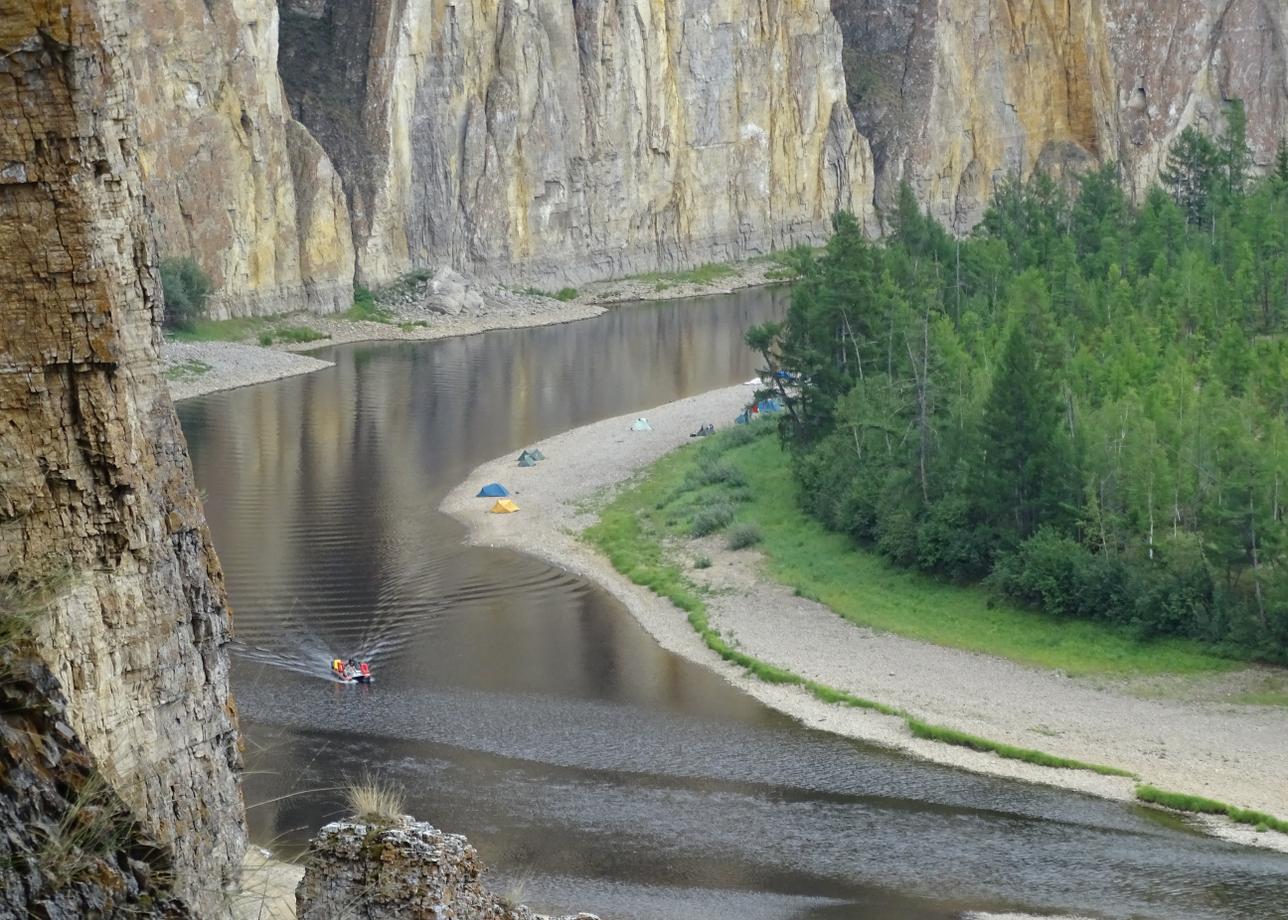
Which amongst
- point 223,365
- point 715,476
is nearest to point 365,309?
point 223,365

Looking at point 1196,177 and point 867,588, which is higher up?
point 1196,177

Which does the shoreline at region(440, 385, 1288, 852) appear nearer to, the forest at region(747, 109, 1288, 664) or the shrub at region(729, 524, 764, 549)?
the shrub at region(729, 524, 764, 549)

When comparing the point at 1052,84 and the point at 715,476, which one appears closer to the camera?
the point at 715,476

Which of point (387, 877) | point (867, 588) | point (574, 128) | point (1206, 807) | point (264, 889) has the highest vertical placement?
point (574, 128)

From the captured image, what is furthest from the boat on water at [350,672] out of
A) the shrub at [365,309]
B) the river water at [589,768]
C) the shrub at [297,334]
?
the shrub at [365,309]

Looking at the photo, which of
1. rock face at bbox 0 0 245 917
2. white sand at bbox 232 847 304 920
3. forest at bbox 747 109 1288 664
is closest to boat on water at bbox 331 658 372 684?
white sand at bbox 232 847 304 920

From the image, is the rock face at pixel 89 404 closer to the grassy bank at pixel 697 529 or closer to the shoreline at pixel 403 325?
the grassy bank at pixel 697 529

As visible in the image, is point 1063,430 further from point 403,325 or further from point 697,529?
point 403,325
